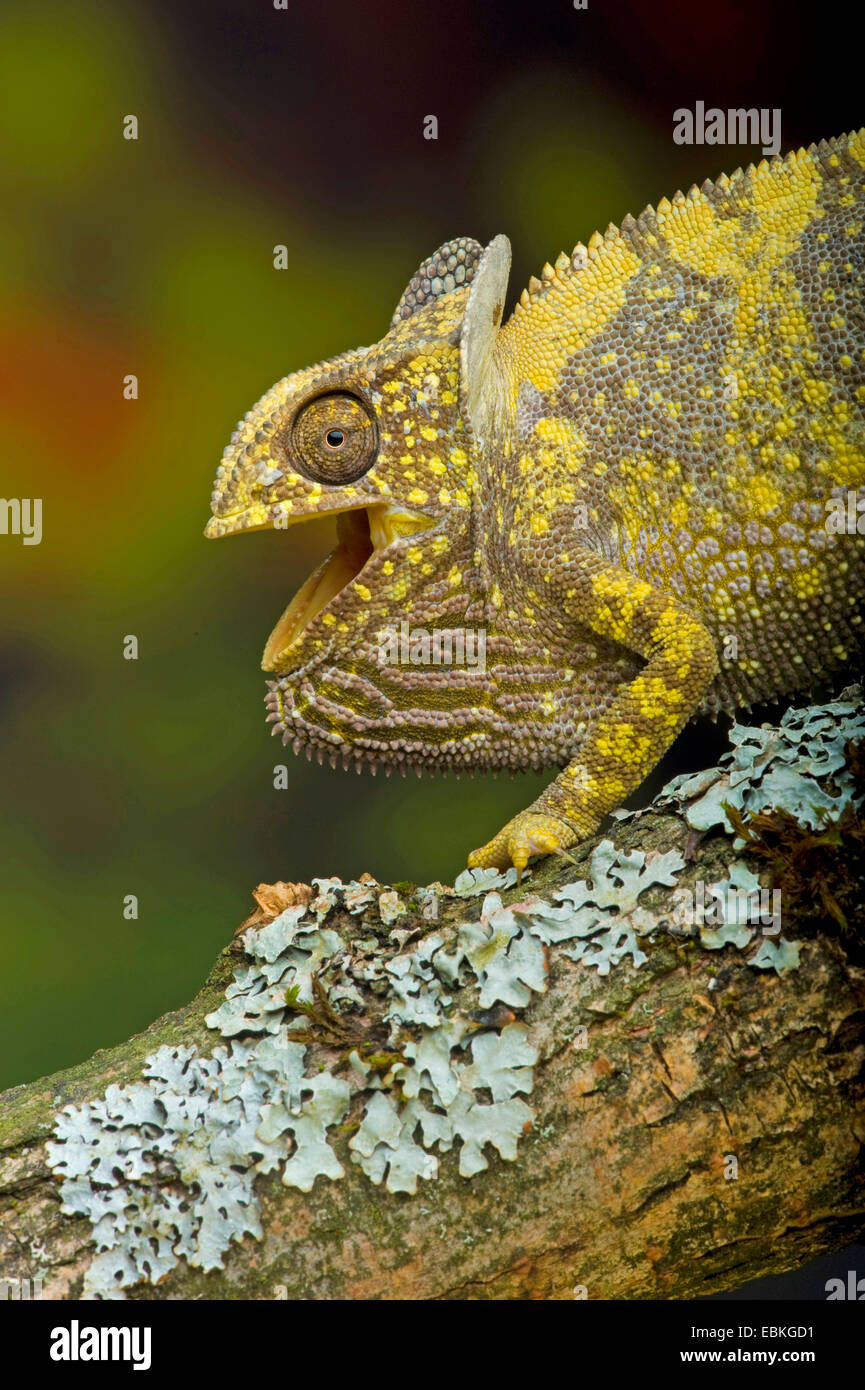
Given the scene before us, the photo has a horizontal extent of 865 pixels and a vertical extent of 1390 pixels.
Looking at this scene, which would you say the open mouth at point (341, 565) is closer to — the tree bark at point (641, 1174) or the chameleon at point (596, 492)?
the chameleon at point (596, 492)

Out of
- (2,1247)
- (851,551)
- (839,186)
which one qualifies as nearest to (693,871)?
(851,551)

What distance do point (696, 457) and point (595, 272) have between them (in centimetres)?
39

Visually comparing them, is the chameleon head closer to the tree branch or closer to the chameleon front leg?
the chameleon front leg

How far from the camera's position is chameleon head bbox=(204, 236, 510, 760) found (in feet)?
6.32

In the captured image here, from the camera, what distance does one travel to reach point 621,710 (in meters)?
1.84

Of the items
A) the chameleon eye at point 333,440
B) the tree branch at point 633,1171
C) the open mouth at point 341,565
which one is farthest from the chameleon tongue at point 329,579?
the tree branch at point 633,1171

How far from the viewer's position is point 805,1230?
4.85 ft

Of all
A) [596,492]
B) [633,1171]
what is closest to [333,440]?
[596,492]

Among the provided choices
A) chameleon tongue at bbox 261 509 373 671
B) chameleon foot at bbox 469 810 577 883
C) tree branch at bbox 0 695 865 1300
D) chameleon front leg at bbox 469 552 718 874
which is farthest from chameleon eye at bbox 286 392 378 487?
tree branch at bbox 0 695 865 1300

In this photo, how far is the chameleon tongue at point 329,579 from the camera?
2.07 metres

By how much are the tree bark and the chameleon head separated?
76 cm

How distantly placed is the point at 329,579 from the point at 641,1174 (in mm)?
1101

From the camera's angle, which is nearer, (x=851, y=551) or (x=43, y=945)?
(x=851, y=551)

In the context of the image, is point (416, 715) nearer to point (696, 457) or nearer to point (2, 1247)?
point (696, 457)
